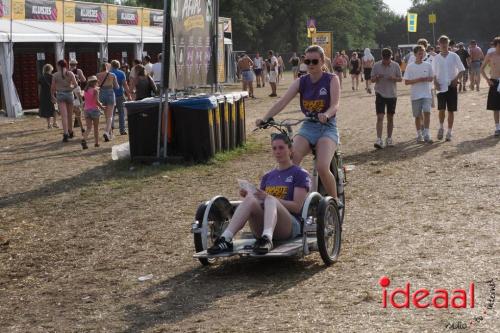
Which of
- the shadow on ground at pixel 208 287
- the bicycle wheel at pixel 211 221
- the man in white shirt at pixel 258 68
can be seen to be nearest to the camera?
the shadow on ground at pixel 208 287

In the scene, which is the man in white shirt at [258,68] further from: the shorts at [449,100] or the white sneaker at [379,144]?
the white sneaker at [379,144]

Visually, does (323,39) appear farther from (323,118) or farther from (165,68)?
(323,118)

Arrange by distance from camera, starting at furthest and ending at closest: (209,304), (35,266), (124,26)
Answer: (124,26), (35,266), (209,304)

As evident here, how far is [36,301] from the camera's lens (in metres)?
6.52

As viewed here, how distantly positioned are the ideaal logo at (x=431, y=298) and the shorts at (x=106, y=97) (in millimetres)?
12435

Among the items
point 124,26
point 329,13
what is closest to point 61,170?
point 124,26

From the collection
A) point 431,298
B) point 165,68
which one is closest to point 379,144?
point 165,68

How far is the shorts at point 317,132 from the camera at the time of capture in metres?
7.76

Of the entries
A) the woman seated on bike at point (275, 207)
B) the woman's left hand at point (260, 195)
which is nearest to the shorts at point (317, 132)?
the woman seated on bike at point (275, 207)

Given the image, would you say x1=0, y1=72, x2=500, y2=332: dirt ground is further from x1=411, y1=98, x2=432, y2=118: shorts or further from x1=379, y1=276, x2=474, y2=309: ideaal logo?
x1=411, y1=98, x2=432, y2=118: shorts

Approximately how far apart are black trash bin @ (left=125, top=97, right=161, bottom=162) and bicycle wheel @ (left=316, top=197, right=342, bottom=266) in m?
7.23

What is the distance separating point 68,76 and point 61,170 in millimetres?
4231

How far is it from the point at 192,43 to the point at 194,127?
2101mm

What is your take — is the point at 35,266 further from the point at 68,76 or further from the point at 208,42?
the point at 68,76
